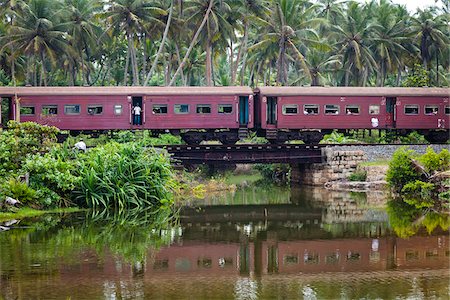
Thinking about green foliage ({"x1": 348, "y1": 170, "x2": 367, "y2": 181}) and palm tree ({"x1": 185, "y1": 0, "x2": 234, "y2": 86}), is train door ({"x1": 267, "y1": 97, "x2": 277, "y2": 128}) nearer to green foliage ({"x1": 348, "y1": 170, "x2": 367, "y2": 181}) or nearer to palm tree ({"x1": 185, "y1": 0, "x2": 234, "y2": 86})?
green foliage ({"x1": 348, "y1": 170, "x2": 367, "y2": 181})

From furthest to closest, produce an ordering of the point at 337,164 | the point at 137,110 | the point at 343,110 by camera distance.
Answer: the point at 343,110 → the point at 137,110 → the point at 337,164

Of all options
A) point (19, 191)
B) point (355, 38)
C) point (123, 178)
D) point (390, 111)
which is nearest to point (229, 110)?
point (390, 111)

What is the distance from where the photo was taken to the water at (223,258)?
983cm

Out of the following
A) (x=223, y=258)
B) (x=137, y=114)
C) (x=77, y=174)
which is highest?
(x=137, y=114)

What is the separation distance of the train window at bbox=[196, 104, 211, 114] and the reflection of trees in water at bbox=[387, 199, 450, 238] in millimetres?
10089

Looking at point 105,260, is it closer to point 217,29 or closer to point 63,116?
point 63,116

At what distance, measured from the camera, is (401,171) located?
78.2 ft

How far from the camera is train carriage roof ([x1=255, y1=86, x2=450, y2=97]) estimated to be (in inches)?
1160

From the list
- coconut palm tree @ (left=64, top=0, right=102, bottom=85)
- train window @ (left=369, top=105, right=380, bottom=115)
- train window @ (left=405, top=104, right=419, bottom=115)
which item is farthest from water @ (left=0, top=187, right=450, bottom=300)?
coconut palm tree @ (left=64, top=0, right=102, bottom=85)

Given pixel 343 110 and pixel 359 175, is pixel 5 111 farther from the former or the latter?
pixel 359 175

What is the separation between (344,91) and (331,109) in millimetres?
930

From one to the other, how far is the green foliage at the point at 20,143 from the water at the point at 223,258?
2.59m

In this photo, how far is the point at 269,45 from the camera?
141 feet

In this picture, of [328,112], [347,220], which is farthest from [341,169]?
[347,220]
